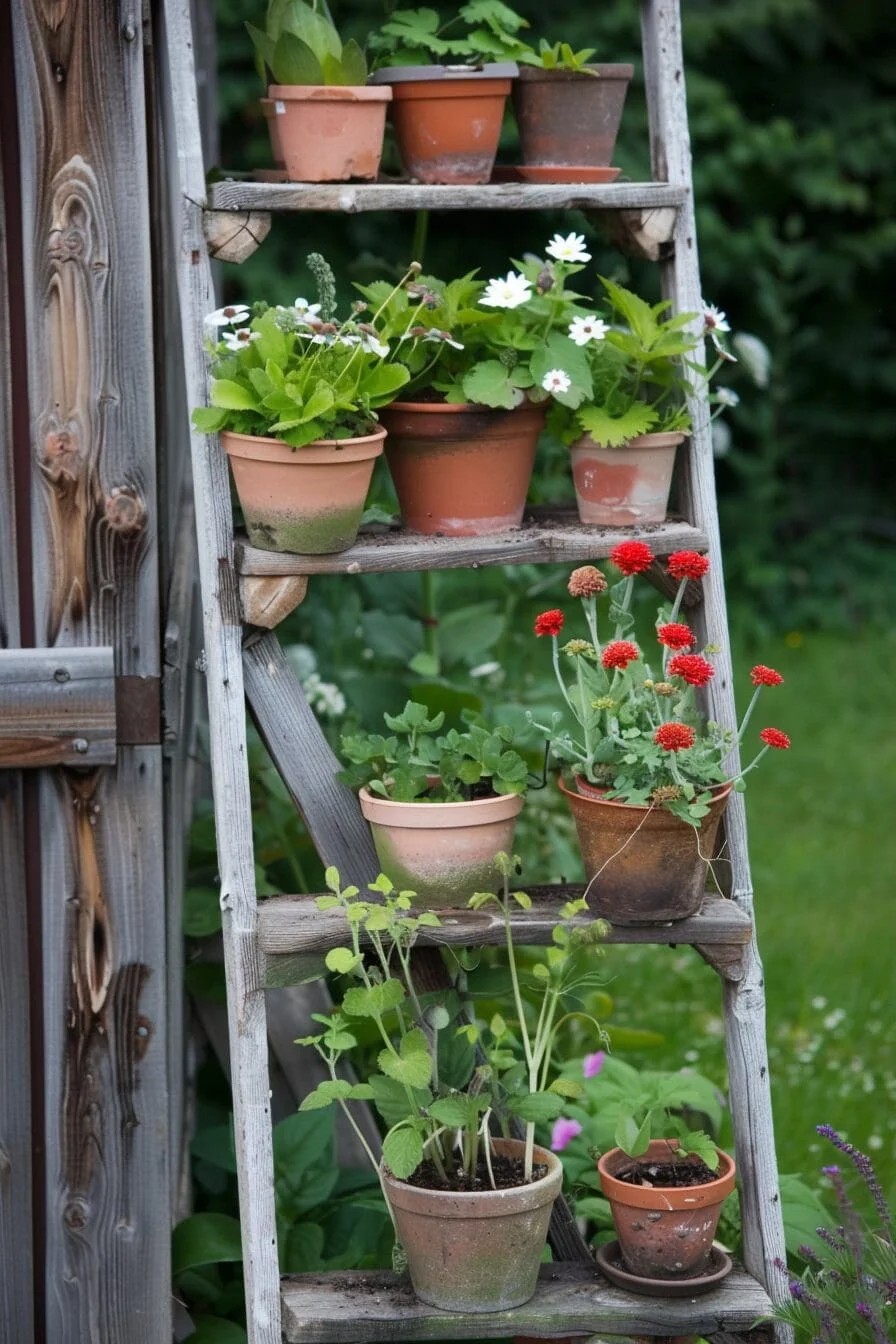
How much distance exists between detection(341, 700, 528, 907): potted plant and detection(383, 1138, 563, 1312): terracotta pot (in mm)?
399

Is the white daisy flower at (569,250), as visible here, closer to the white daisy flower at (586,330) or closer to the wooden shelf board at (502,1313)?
the white daisy flower at (586,330)

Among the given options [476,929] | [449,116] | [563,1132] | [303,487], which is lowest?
[563,1132]

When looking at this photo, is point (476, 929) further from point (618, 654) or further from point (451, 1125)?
point (618, 654)

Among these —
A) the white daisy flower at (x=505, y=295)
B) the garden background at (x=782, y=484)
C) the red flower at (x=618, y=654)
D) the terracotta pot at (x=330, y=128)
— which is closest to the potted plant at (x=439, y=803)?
the red flower at (x=618, y=654)

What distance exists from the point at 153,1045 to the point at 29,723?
54 cm

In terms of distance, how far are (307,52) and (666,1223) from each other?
1.74 meters

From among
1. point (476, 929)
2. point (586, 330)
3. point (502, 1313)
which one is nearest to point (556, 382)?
point (586, 330)

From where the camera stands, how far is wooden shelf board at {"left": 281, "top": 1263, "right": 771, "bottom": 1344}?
7.05 feet

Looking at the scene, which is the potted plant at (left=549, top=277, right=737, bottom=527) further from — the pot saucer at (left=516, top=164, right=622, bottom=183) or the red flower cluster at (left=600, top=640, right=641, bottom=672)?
the red flower cluster at (left=600, top=640, right=641, bottom=672)

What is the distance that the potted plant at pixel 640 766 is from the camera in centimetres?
218

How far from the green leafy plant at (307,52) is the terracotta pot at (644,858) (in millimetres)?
1113

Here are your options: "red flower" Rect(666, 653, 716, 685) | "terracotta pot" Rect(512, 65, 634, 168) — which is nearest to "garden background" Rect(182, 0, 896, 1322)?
"terracotta pot" Rect(512, 65, 634, 168)

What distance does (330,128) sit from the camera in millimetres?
2355

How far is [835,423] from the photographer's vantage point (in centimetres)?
808
